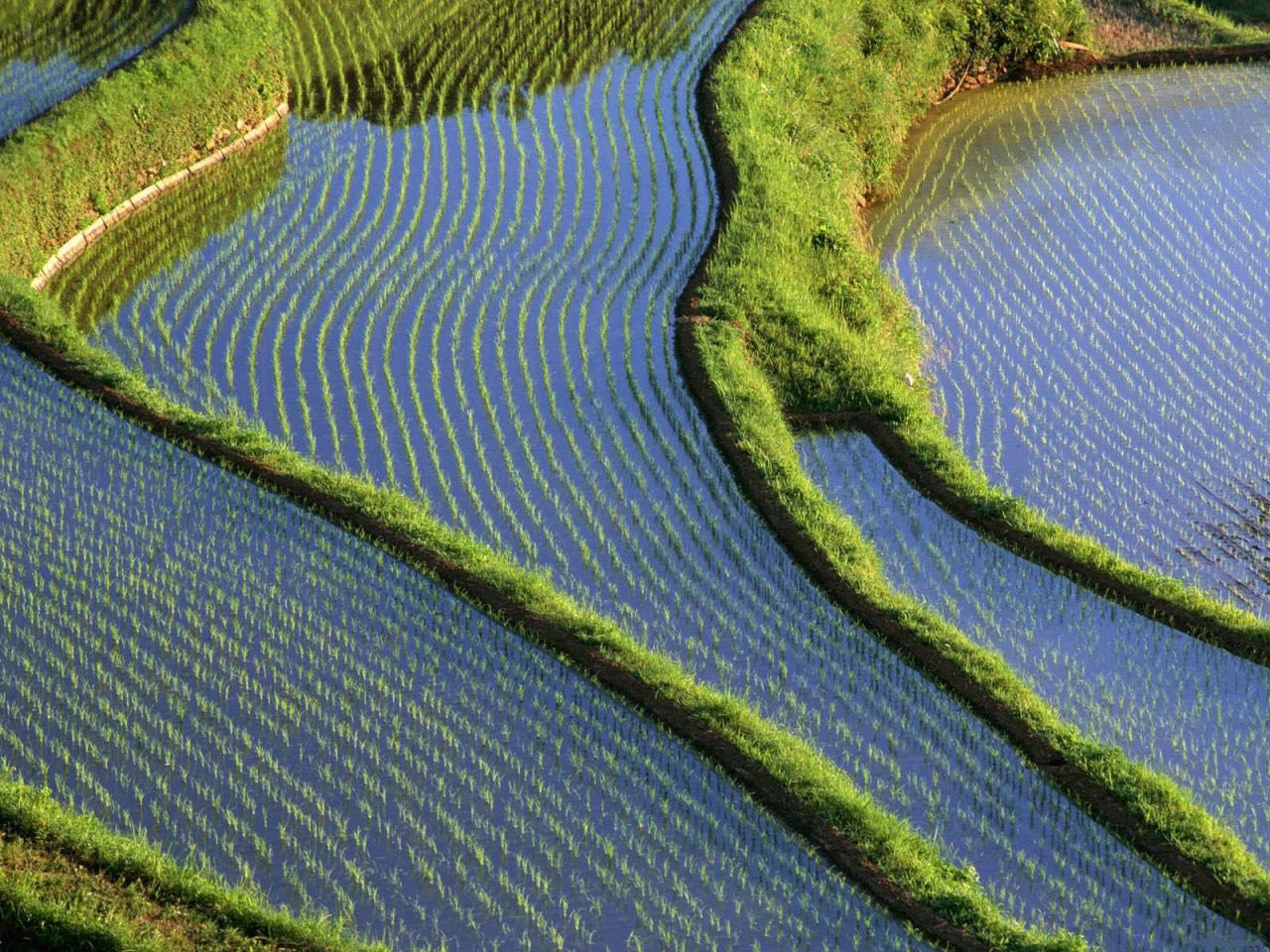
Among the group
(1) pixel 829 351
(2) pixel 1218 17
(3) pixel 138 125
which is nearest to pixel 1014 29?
(2) pixel 1218 17

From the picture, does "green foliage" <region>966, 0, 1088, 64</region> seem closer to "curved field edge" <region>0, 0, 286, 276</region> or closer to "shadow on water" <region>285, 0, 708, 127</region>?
"shadow on water" <region>285, 0, 708, 127</region>

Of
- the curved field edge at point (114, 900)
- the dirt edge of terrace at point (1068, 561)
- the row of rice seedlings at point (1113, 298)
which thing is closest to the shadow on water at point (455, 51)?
the row of rice seedlings at point (1113, 298)

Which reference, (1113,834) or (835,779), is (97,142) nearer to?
(835,779)

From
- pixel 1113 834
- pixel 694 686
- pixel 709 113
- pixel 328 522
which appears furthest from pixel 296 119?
pixel 1113 834

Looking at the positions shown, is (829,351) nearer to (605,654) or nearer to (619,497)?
(619,497)

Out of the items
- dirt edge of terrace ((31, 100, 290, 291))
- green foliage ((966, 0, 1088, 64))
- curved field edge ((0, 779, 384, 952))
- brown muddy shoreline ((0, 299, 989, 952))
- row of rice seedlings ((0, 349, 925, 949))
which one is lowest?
curved field edge ((0, 779, 384, 952))

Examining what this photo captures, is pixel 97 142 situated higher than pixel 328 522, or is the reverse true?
pixel 97 142

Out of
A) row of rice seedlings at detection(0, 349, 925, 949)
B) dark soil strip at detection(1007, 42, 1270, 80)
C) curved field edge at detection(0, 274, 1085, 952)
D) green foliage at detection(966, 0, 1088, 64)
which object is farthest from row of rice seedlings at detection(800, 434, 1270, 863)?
dark soil strip at detection(1007, 42, 1270, 80)
